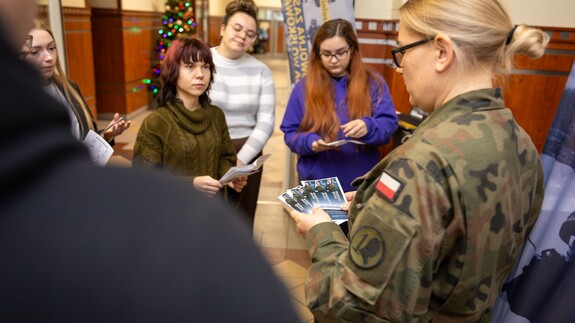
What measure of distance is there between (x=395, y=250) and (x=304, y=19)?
265 centimetres

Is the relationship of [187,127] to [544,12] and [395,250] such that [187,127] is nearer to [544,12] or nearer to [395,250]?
[395,250]

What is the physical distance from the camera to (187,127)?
2.09 metres

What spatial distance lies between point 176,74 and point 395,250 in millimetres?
1570

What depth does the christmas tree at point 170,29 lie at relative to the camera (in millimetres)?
Result: 8438

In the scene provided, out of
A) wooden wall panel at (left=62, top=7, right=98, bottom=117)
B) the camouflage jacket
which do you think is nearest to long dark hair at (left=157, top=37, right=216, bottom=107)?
the camouflage jacket

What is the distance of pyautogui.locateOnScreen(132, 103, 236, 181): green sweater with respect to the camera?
6.69 feet

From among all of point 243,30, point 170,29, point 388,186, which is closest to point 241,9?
point 243,30

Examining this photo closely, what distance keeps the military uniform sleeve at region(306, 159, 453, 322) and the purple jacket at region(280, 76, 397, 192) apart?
52.6 inches

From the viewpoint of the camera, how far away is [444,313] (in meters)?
1.11

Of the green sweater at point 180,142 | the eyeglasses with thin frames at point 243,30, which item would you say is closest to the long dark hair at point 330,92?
the eyeglasses with thin frames at point 243,30

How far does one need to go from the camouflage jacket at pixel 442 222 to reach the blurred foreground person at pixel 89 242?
2.15ft

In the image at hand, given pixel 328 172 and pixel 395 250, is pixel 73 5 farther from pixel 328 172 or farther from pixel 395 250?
pixel 395 250

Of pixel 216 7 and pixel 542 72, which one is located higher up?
pixel 216 7

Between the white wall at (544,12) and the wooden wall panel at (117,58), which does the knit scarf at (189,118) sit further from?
the wooden wall panel at (117,58)
